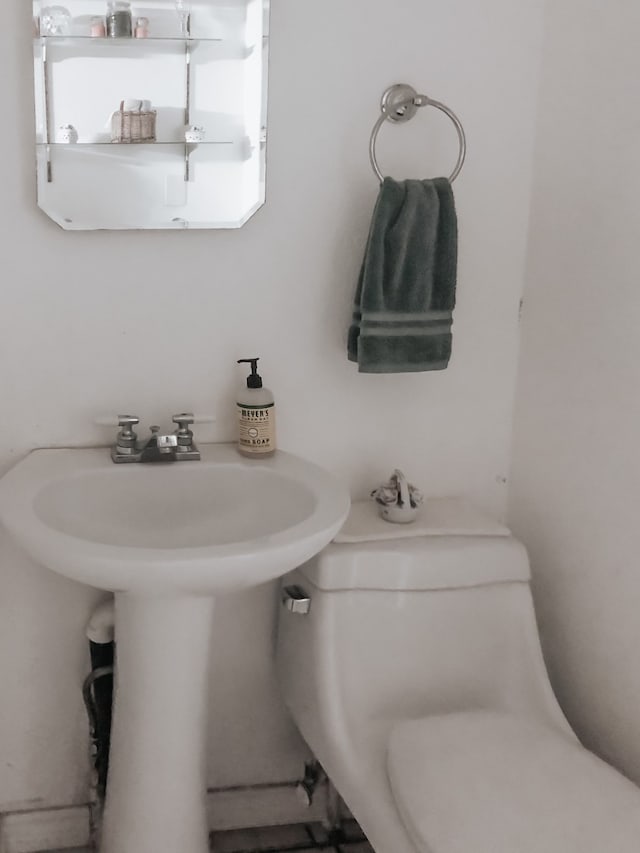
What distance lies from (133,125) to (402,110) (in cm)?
48

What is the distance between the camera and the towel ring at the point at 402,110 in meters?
1.49

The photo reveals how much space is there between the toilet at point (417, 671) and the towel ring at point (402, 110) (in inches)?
25.9

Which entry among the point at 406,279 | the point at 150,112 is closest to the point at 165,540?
the point at 406,279

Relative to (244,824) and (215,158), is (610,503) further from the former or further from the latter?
(244,824)

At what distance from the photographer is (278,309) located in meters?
1.57

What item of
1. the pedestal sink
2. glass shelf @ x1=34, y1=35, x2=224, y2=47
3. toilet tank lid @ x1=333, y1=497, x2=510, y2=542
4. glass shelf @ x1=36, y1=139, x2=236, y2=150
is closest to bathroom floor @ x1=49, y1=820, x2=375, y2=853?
the pedestal sink

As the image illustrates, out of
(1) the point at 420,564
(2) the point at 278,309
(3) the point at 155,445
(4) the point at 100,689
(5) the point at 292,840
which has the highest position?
(2) the point at 278,309

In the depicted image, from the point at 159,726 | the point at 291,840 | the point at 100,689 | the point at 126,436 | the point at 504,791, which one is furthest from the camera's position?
the point at 291,840

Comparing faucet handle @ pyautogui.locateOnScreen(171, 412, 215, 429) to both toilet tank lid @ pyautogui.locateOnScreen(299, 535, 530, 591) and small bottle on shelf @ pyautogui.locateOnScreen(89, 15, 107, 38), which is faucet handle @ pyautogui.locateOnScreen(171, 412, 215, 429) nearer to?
toilet tank lid @ pyautogui.locateOnScreen(299, 535, 530, 591)

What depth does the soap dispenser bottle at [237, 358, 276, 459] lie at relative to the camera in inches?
59.2

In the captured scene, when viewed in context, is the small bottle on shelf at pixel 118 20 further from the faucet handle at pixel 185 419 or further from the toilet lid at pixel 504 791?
the toilet lid at pixel 504 791

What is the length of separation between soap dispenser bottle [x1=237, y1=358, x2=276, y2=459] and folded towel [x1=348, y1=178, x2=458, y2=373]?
0.59 ft

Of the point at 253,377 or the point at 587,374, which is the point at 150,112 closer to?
the point at 253,377

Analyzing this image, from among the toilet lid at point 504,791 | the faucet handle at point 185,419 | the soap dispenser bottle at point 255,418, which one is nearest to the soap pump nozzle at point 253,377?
the soap dispenser bottle at point 255,418
